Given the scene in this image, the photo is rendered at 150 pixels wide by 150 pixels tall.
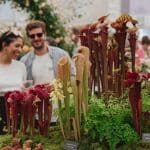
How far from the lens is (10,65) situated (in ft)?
11.1

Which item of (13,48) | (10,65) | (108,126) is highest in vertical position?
(13,48)

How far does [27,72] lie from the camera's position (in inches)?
136

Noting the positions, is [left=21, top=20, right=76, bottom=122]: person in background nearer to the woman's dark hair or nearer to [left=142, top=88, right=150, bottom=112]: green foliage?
the woman's dark hair

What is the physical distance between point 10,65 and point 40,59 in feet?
0.77

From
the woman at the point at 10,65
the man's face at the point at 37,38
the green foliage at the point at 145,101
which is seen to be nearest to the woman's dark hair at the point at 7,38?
the woman at the point at 10,65

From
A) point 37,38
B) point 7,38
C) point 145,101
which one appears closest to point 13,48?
point 7,38

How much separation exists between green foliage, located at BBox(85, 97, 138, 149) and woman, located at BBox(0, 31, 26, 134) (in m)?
1.32

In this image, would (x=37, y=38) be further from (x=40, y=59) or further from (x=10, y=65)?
(x=10, y=65)

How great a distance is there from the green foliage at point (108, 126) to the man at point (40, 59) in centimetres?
141

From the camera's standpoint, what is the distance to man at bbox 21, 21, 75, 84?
344 centimetres

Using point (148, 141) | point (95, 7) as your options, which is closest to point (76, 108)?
point (148, 141)

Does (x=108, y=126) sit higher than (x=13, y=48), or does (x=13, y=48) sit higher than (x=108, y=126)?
(x=13, y=48)

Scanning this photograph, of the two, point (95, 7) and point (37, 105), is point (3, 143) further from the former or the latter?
point (95, 7)

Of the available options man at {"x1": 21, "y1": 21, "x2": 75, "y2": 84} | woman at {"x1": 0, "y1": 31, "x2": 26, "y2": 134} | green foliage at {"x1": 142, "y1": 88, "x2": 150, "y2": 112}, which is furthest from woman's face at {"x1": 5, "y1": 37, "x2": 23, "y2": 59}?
green foliage at {"x1": 142, "y1": 88, "x2": 150, "y2": 112}
